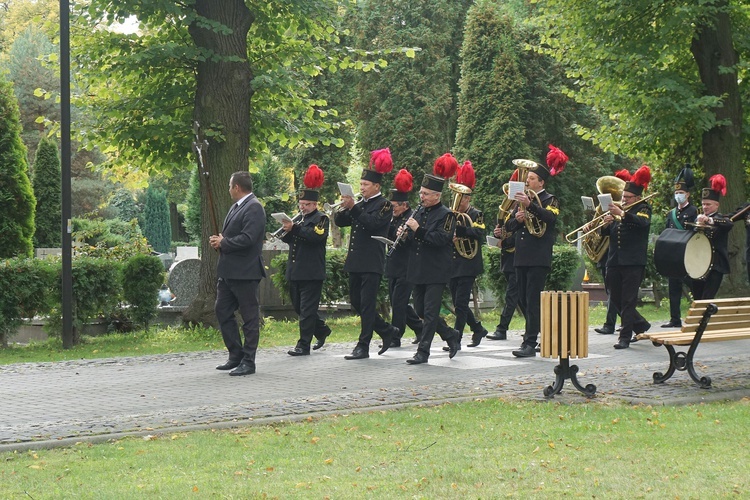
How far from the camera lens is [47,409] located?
9688mm

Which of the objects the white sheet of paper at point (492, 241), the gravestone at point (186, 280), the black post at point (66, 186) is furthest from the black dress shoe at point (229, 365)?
the gravestone at point (186, 280)

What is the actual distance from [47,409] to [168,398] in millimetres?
1085

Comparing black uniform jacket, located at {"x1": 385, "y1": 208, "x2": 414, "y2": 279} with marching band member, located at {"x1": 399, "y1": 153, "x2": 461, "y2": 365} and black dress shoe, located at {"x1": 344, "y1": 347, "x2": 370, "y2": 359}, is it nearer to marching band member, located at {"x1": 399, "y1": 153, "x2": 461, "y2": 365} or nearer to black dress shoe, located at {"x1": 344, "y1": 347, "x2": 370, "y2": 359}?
marching band member, located at {"x1": 399, "y1": 153, "x2": 461, "y2": 365}

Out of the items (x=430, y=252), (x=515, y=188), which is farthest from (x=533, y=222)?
(x=430, y=252)

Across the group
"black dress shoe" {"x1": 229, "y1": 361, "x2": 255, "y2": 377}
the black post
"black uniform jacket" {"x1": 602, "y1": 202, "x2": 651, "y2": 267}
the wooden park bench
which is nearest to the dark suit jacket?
"black dress shoe" {"x1": 229, "y1": 361, "x2": 255, "y2": 377}

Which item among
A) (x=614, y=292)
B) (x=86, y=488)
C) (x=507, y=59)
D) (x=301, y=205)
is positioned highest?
(x=507, y=59)

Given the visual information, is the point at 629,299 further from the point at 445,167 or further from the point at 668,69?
the point at 668,69

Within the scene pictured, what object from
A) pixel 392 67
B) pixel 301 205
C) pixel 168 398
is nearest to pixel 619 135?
pixel 301 205

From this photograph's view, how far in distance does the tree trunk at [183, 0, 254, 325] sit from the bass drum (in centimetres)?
701

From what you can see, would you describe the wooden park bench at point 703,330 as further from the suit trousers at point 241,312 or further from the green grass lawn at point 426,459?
the suit trousers at point 241,312

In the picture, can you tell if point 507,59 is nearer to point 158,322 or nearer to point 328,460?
point 158,322

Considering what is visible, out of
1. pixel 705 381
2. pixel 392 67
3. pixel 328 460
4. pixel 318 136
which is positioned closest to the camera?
pixel 328 460

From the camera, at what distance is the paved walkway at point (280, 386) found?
9.04 m

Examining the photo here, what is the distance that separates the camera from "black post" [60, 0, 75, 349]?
1563 cm
